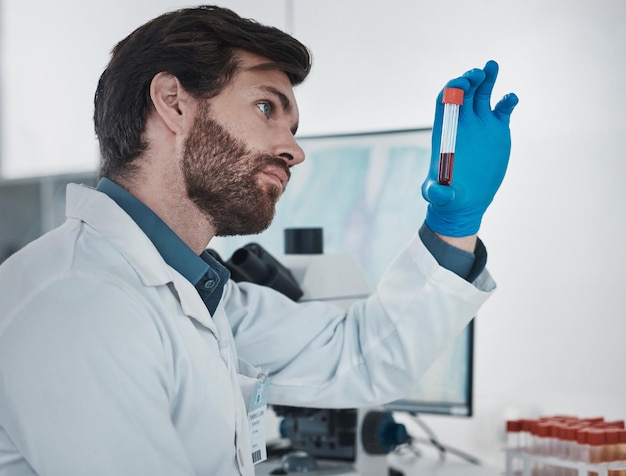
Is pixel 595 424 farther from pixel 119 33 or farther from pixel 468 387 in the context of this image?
pixel 119 33

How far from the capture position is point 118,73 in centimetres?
122

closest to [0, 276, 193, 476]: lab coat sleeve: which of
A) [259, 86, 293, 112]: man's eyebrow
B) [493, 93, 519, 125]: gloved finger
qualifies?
[259, 86, 293, 112]: man's eyebrow

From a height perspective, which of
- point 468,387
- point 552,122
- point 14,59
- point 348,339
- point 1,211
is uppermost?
point 14,59

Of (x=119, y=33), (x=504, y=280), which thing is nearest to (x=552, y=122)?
(x=504, y=280)

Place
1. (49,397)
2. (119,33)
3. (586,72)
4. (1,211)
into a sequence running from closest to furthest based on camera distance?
(49,397) → (586,72) → (119,33) → (1,211)

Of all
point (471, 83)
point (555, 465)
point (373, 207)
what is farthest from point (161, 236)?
point (373, 207)

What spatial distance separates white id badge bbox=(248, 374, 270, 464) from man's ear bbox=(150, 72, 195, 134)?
44 cm

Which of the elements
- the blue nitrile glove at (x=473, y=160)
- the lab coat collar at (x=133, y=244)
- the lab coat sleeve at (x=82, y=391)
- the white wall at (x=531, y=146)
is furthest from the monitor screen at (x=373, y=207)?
the lab coat sleeve at (x=82, y=391)

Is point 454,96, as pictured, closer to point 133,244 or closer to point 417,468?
point 133,244

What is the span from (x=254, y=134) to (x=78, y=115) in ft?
6.06

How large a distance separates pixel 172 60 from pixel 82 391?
0.55 m

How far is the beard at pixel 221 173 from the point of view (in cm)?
117

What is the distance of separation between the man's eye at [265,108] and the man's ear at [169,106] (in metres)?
0.11

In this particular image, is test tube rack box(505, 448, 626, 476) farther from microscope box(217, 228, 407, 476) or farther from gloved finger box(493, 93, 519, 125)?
gloved finger box(493, 93, 519, 125)
